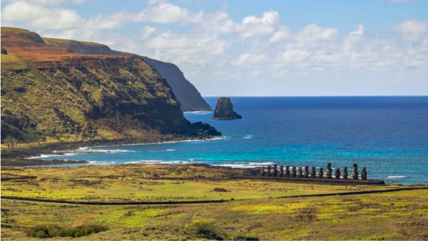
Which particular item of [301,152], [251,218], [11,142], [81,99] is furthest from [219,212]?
[81,99]

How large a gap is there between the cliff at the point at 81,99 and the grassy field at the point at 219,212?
70021mm

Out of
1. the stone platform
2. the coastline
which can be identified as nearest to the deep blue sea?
the coastline

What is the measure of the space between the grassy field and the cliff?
70.0 meters

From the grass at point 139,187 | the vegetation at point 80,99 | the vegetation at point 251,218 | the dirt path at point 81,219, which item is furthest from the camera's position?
the vegetation at point 80,99

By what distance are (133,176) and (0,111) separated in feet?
214

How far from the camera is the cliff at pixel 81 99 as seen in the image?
151 meters

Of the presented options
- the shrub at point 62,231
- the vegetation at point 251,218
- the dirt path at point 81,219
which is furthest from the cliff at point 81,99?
the shrub at point 62,231

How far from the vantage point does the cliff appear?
151188 millimetres

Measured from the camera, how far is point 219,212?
54.8m

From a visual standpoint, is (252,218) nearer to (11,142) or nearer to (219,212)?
(219,212)

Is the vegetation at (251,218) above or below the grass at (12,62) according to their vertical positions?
below

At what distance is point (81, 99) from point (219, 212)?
393 feet

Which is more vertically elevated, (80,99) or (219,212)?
(80,99)

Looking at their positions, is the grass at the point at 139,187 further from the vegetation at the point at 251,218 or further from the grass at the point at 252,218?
the grass at the point at 252,218
